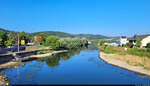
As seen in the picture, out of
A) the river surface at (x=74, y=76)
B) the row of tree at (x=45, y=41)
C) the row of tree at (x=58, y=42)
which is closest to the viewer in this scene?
the river surface at (x=74, y=76)

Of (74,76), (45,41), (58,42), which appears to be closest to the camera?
(74,76)

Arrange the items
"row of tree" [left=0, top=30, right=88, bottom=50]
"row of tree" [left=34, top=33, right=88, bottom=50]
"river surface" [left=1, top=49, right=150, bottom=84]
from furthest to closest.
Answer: "row of tree" [left=34, top=33, right=88, bottom=50]
"row of tree" [left=0, top=30, right=88, bottom=50]
"river surface" [left=1, top=49, right=150, bottom=84]

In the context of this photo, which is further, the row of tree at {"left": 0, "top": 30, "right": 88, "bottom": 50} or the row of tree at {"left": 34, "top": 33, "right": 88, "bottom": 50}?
the row of tree at {"left": 34, "top": 33, "right": 88, "bottom": 50}

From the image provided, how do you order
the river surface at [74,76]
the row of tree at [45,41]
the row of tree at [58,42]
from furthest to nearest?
1. the row of tree at [58,42]
2. the row of tree at [45,41]
3. the river surface at [74,76]

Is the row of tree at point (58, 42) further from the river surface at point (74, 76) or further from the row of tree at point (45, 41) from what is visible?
the river surface at point (74, 76)

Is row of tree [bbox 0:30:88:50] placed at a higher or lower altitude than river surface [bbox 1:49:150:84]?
higher

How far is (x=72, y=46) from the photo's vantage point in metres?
69.4

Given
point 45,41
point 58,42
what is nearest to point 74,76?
point 58,42

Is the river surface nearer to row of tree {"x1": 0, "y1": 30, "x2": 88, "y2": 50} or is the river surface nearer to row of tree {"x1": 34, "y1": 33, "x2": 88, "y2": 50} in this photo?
row of tree {"x1": 0, "y1": 30, "x2": 88, "y2": 50}

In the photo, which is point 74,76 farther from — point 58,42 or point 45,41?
point 45,41

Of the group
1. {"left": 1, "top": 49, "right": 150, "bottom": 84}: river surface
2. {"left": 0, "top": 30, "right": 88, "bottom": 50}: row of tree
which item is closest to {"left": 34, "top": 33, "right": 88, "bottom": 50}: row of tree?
{"left": 0, "top": 30, "right": 88, "bottom": 50}: row of tree

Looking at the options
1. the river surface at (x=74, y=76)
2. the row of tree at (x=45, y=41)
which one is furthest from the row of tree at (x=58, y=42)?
the river surface at (x=74, y=76)

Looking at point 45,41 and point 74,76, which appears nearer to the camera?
point 74,76

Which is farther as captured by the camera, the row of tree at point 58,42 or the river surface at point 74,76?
the row of tree at point 58,42
